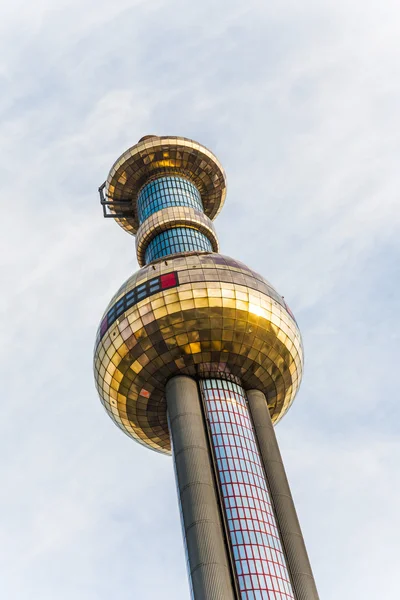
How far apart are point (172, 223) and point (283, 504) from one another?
38.6 m

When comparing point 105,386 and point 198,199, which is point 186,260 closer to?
point 105,386

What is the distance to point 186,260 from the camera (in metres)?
55.4

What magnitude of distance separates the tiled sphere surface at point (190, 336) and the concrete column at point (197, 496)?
113 inches

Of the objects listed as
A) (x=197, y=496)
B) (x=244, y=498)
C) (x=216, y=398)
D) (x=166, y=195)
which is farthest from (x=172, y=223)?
(x=197, y=496)

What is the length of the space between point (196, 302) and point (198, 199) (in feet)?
114

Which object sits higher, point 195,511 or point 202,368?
point 202,368

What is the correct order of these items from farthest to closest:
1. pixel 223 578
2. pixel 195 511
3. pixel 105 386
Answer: pixel 105 386, pixel 195 511, pixel 223 578

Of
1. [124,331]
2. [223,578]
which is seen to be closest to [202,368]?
[124,331]

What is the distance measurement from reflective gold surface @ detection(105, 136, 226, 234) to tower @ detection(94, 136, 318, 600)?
30.8 m

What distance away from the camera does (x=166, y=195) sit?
260 feet

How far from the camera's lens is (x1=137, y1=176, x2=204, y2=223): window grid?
7838cm

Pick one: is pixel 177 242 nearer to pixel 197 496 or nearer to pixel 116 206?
pixel 116 206

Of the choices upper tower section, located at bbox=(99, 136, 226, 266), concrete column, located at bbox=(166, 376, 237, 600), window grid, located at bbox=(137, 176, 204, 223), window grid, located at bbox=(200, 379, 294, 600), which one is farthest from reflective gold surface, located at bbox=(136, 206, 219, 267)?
concrete column, located at bbox=(166, 376, 237, 600)

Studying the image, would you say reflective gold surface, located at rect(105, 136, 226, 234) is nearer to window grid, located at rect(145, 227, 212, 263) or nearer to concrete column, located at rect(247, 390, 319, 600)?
window grid, located at rect(145, 227, 212, 263)
